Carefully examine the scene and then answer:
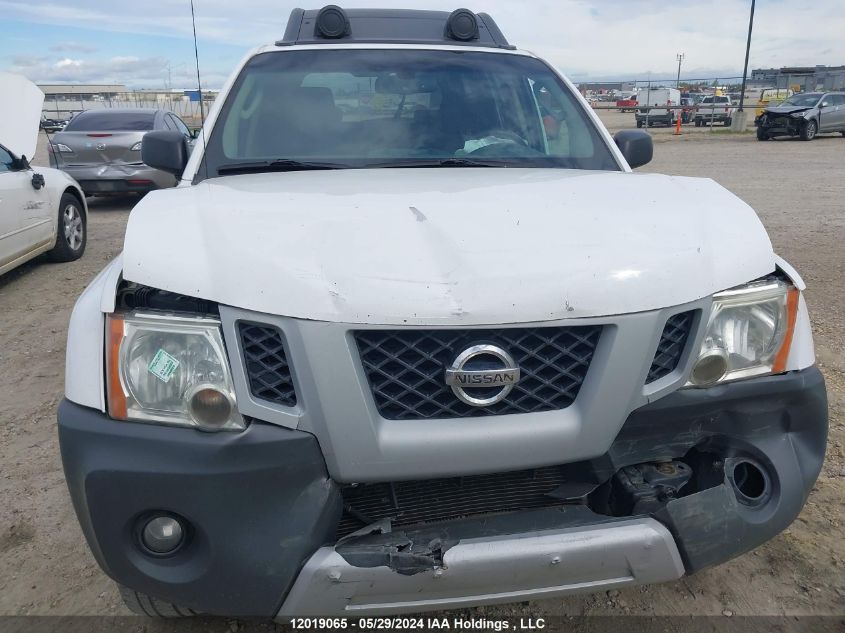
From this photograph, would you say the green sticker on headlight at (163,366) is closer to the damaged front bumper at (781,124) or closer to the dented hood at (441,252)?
the dented hood at (441,252)

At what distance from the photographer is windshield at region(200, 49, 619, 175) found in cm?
293

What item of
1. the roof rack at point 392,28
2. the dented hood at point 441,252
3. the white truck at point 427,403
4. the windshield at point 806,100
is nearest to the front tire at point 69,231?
the roof rack at point 392,28

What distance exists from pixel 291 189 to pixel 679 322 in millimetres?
1282

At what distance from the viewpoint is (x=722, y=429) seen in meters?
1.91

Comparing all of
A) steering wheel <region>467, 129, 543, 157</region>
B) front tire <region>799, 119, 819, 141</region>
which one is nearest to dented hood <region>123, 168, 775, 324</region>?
steering wheel <region>467, 129, 543, 157</region>

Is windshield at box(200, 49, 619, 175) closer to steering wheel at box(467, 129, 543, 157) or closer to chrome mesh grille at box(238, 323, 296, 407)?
steering wheel at box(467, 129, 543, 157)

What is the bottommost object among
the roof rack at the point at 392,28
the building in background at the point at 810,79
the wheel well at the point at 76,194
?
the building in background at the point at 810,79

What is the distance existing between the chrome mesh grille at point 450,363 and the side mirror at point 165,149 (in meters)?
1.91

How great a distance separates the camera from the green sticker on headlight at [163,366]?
1699 mm

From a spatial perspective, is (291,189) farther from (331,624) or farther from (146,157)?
(331,624)

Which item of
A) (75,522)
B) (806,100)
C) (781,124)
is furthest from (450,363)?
(806,100)

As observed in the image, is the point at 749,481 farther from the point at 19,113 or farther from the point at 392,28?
the point at 19,113

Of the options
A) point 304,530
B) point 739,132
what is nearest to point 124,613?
point 304,530

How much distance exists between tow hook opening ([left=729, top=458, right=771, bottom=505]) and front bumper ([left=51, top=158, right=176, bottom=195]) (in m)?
9.48
